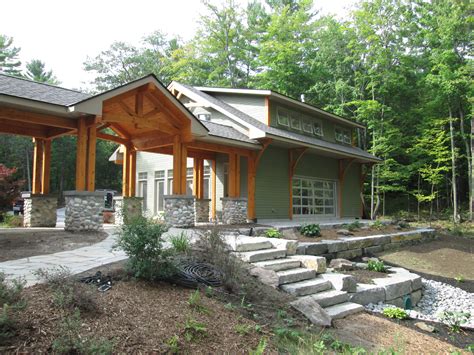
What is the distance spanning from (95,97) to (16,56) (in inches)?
1437

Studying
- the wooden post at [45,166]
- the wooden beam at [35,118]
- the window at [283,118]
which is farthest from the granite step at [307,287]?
the window at [283,118]

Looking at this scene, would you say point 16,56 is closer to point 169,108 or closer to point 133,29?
point 133,29

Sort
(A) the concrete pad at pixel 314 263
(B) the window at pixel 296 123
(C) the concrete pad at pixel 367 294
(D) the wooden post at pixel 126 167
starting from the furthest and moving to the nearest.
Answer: (B) the window at pixel 296 123, (D) the wooden post at pixel 126 167, (A) the concrete pad at pixel 314 263, (C) the concrete pad at pixel 367 294

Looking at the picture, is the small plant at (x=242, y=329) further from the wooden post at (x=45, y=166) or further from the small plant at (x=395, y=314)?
the wooden post at (x=45, y=166)

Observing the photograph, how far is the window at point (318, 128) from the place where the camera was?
17312 mm

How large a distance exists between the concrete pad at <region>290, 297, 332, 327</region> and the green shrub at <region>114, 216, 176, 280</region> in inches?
69.1

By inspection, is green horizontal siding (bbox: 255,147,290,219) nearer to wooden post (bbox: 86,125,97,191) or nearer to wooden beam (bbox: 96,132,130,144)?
wooden beam (bbox: 96,132,130,144)

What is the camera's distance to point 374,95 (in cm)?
2356

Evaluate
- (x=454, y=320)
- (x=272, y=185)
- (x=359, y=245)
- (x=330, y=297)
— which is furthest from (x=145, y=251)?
(x=272, y=185)

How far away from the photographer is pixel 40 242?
7434mm

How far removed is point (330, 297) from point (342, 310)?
10.8 inches

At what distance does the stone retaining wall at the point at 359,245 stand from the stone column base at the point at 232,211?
3.68 meters

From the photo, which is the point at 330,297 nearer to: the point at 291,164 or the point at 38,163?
the point at 291,164

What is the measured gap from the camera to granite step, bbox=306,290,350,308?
5396mm
